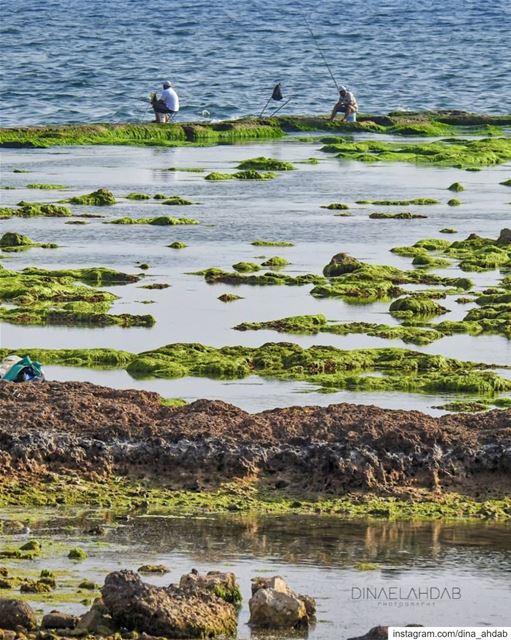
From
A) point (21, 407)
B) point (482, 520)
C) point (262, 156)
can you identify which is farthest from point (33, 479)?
point (262, 156)

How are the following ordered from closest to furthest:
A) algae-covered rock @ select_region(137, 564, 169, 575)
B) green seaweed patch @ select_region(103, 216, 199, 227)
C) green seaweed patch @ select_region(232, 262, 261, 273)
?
algae-covered rock @ select_region(137, 564, 169, 575)
green seaweed patch @ select_region(232, 262, 261, 273)
green seaweed patch @ select_region(103, 216, 199, 227)

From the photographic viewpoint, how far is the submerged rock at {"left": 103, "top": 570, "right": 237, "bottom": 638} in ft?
31.0

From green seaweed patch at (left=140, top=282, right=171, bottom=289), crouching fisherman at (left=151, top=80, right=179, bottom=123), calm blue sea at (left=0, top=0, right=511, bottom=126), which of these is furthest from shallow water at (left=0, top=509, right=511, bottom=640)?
calm blue sea at (left=0, top=0, right=511, bottom=126)

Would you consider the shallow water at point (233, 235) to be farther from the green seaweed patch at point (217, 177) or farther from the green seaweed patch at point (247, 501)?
the green seaweed patch at point (247, 501)

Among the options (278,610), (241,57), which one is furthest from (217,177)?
(241,57)

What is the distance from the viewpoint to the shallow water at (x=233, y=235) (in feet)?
64.6

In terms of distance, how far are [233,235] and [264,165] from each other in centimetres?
1259

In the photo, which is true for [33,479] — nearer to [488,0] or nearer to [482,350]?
[482,350]

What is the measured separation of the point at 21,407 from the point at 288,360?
5139 millimetres

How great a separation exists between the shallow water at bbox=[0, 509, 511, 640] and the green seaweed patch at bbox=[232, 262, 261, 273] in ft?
44.1

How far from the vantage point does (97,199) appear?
34469 mm

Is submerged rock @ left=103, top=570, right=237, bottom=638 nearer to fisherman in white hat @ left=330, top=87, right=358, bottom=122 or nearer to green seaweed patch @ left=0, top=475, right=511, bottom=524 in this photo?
green seaweed patch @ left=0, top=475, right=511, bottom=524

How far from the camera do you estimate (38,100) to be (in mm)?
65562

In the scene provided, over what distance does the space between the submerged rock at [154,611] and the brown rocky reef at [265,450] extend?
3403 millimetres
